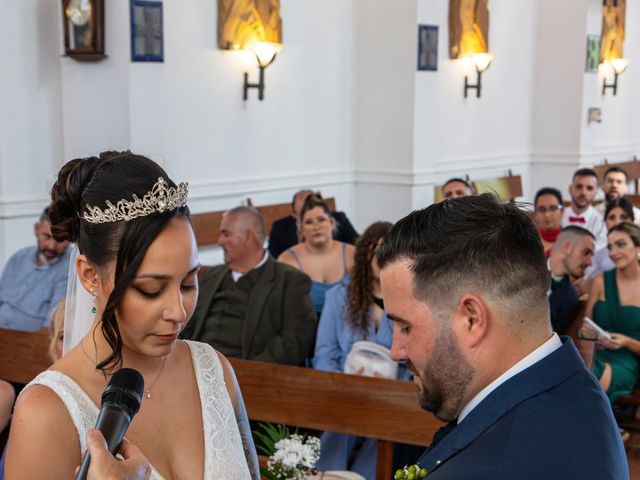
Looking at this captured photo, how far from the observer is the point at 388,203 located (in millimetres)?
9922

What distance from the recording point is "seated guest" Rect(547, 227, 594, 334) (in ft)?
19.1

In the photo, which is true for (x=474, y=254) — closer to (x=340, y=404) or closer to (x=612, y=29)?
(x=340, y=404)

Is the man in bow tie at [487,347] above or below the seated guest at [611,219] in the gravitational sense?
Answer: above

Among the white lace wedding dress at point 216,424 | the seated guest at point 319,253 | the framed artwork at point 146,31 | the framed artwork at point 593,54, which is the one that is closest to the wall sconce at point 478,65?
the framed artwork at point 593,54

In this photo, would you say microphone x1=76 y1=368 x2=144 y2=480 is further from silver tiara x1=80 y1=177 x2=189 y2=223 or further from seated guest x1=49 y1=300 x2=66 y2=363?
seated guest x1=49 y1=300 x2=66 y2=363

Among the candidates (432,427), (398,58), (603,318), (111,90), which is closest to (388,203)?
(398,58)

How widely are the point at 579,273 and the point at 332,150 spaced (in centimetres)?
390

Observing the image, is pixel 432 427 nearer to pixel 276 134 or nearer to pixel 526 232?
pixel 526 232

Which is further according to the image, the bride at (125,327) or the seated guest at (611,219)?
the seated guest at (611,219)

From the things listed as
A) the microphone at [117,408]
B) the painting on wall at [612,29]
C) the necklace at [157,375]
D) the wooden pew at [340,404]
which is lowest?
the wooden pew at [340,404]

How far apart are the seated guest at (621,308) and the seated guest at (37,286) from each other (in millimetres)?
3285

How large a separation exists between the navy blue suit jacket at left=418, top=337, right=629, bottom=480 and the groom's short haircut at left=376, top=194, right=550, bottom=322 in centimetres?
11

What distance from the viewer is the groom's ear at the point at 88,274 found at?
2065mm

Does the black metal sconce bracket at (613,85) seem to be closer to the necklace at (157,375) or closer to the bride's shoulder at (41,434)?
the necklace at (157,375)
